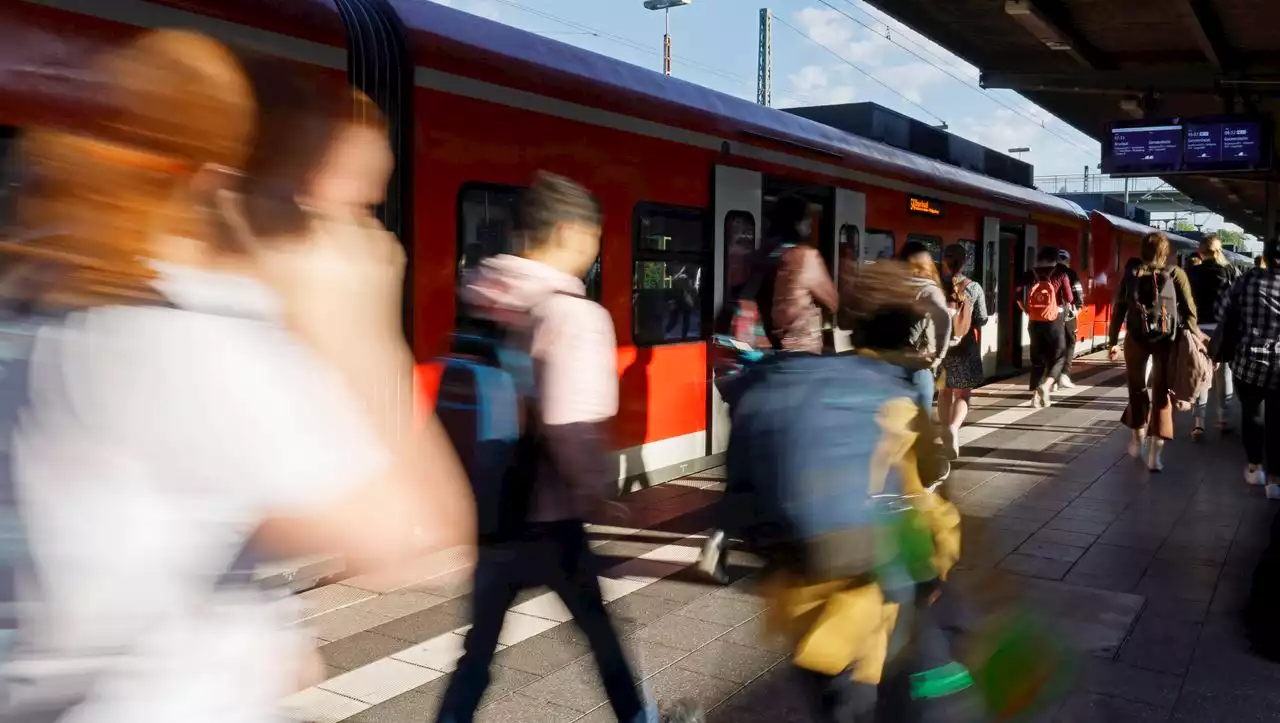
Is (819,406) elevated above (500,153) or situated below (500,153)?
below

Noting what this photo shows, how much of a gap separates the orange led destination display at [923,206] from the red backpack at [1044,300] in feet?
4.84

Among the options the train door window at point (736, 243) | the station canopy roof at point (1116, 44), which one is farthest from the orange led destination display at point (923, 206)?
the train door window at point (736, 243)

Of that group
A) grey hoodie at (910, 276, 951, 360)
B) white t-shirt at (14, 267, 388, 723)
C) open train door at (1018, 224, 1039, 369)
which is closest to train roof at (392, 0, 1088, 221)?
grey hoodie at (910, 276, 951, 360)

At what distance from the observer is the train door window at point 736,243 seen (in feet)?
25.6

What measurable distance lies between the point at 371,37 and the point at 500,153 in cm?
97

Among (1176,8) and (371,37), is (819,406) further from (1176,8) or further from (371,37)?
(1176,8)

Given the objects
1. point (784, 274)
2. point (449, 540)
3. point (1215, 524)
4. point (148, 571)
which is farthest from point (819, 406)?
point (1215, 524)

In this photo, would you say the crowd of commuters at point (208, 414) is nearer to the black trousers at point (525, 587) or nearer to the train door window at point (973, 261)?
the black trousers at point (525, 587)

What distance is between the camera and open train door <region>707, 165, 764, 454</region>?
766 centimetres

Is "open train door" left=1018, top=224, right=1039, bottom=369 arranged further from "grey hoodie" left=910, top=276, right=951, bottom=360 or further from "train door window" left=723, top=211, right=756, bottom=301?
"grey hoodie" left=910, top=276, right=951, bottom=360

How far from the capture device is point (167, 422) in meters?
1.37

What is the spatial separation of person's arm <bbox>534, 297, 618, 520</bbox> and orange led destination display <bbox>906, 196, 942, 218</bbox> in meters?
8.42

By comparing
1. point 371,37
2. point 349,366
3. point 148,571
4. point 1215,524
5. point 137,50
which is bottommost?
point 1215,524

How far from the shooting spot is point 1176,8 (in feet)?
33.8
